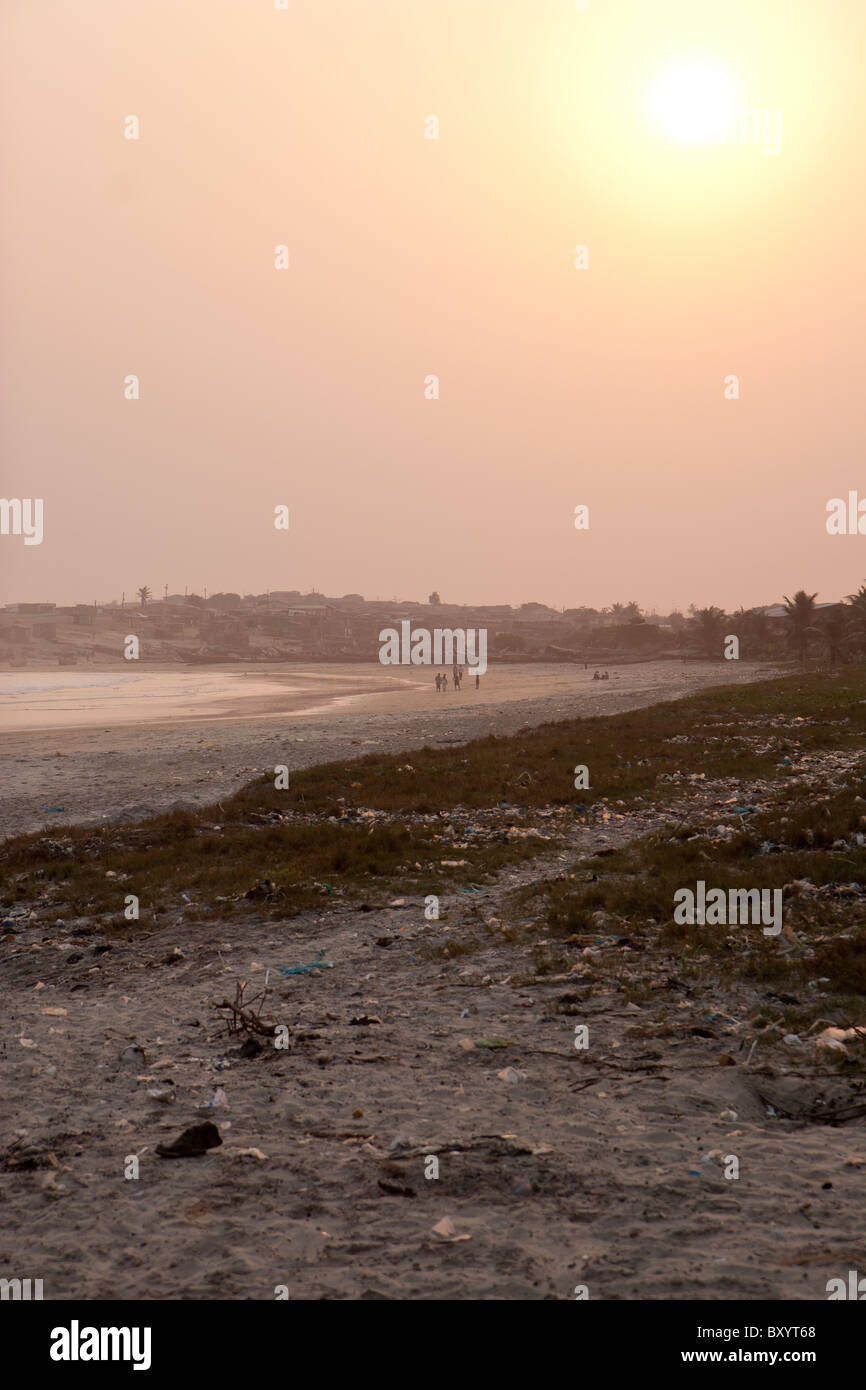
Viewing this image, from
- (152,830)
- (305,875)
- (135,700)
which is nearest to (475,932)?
(305,875)

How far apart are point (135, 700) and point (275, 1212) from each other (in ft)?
193

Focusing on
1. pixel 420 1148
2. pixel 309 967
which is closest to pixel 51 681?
pixel 309 967

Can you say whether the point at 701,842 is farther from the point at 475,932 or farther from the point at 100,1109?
the point at 100,1109

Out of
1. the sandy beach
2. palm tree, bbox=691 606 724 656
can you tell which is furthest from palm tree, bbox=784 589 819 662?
palm tree, bbox=691 606 724 656

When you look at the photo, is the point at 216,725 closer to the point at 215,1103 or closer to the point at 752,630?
the point at 215,1103

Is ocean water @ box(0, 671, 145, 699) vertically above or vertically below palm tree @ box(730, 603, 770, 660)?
below

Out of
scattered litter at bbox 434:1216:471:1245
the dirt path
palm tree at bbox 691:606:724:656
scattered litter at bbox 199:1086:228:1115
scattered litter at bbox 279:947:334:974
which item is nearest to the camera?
the dirt path

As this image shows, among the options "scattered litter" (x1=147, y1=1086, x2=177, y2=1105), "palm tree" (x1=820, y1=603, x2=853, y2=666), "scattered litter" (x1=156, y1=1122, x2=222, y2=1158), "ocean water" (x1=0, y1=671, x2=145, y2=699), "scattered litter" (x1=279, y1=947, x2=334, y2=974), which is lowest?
"scattered litter" (x1=279, y1=947, x2=334, y2=974)

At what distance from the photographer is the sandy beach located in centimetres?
2436

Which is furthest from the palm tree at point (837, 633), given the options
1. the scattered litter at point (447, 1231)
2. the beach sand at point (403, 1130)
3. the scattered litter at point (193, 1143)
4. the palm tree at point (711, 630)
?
the scattered litter at point (447, 1231)

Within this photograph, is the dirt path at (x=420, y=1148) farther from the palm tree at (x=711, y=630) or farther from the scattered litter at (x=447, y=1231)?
the palm tree at (x=711, y=630)

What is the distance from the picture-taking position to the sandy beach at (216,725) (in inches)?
959

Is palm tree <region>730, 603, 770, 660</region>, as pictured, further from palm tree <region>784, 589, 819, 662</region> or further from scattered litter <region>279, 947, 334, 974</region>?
scattered litter <region>279, 947, 334, 974</region>
